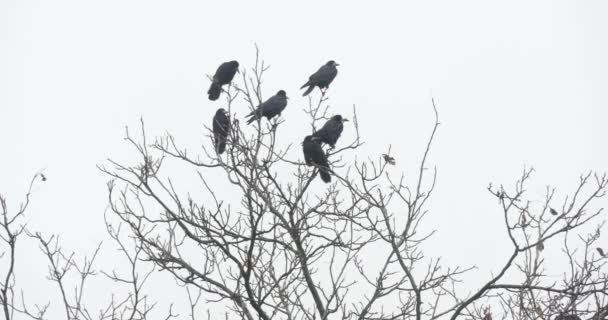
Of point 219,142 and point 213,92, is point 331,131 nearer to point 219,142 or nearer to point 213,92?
point 213,92

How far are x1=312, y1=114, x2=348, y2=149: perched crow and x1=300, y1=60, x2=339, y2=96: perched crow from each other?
0.94 m

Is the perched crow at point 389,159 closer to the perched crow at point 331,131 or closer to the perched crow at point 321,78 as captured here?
the perched crow at point 331,131

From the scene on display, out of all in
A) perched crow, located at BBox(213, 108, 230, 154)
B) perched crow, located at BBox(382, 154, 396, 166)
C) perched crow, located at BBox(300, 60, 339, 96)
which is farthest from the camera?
perched crow, located at BBox(300, 60, 339, 96)

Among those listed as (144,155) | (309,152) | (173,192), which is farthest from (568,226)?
(309,152)

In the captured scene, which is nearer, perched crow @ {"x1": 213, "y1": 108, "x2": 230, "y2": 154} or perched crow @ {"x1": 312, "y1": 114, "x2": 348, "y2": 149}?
perched crow @ {"x1": 213, "y1": 108, "x2": 230, "y2": 154}

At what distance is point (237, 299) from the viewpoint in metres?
4.19

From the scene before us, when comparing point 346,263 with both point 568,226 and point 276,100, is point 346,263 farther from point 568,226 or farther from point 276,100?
point 276,100

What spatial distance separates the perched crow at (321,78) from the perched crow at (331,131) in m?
0.94

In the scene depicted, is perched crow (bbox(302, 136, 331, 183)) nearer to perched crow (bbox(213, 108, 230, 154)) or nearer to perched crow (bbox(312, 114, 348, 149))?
perched crow (bbox(312, 114, 348, 149))

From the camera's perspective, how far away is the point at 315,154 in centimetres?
729

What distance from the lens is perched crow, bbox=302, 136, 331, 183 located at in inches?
278

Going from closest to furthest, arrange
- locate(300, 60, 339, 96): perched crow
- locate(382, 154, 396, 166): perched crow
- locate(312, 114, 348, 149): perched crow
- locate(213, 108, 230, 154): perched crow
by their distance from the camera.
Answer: locate(382, 154, 396, 166): perched crow < locate(213, 108, 230, 154): perched crow < locate(312, 114, 348, 149): perched crow < locate(300, 60, 339, 96): perched crow

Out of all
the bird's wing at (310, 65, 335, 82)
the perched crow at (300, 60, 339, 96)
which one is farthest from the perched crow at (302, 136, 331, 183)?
the bird's wing at (310, 65, 335, 82)

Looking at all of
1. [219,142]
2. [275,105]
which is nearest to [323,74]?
[275,105]
